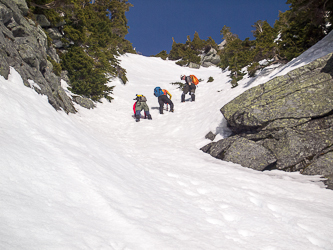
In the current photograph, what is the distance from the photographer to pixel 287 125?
5762mm

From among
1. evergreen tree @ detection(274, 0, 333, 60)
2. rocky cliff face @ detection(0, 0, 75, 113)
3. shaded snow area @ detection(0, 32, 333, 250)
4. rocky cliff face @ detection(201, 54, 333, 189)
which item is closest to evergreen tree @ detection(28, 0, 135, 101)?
rocky cliff face @ detection(0, 0, 75, 113)

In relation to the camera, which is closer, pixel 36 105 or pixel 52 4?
pixel 36 105

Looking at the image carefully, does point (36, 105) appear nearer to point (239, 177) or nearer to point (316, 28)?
point (239, 177)

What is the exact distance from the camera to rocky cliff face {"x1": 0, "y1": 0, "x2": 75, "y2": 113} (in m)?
5.42

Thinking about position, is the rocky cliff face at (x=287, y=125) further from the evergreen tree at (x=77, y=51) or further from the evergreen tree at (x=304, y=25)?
the evergreen tree at (x=77, y=51)

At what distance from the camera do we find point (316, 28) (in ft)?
34.7

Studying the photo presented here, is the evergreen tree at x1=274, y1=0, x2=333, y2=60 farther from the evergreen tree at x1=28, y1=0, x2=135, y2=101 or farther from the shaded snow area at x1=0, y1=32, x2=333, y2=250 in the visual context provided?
the evergreen tree at x1=28, y1=0, x2=135, y2=101

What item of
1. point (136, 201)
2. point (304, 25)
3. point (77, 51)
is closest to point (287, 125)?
point (136, 201)

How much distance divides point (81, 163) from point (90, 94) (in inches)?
395

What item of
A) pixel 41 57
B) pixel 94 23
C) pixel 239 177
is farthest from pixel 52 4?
pixel 239 177

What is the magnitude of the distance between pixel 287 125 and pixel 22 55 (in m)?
8.96

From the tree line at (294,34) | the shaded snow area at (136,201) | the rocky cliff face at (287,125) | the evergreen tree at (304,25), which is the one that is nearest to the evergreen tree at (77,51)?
the shaded snow area at (136,201)

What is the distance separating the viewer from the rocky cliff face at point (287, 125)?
16.9ft

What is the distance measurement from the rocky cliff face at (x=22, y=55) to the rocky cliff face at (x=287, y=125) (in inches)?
240
